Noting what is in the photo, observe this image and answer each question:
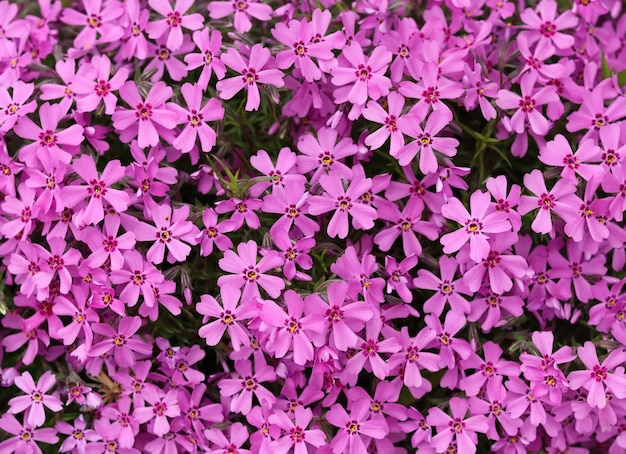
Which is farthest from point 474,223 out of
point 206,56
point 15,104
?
point 15,104

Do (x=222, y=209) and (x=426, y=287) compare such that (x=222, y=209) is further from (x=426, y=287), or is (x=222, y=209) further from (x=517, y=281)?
(x=517, y=281)

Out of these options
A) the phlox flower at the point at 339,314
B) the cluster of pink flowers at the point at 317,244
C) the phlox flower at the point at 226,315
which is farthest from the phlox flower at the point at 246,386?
the phlox flower at the point at 339,314

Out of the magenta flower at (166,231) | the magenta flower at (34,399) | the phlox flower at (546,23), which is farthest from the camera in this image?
the phlox flower at (546,23)

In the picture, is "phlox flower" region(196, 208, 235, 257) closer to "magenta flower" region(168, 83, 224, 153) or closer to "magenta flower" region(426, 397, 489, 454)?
"magenta flower" region(168, 83, 224, 153)

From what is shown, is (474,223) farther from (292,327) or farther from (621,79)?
(621,79)

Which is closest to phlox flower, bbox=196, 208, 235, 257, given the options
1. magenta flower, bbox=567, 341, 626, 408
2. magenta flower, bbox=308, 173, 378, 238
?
magenta flower, bbox=308, 173, 378, 238

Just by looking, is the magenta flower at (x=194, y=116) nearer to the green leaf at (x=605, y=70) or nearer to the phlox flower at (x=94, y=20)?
the phlox flower at (x=94, y=20)
